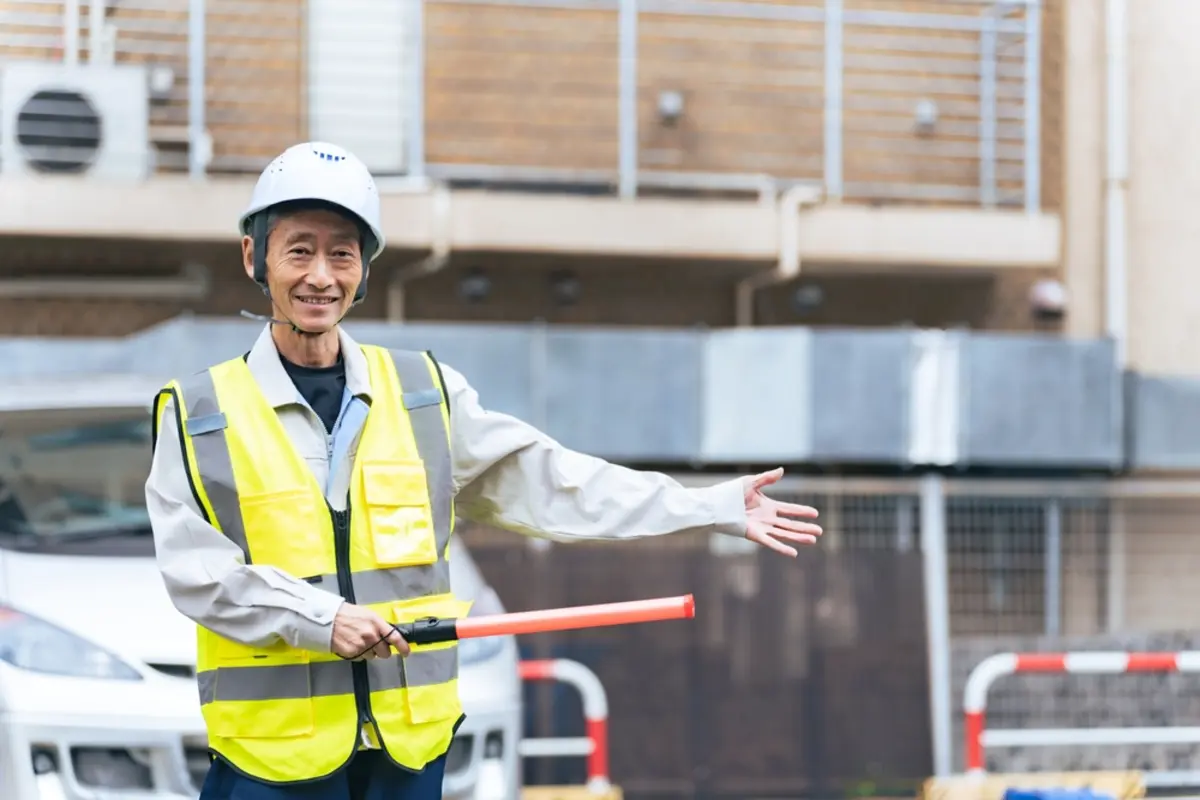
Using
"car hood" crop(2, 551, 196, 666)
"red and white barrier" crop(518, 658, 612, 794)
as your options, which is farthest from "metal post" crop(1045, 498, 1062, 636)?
"car hood" crop(2, 551, 196, 666)

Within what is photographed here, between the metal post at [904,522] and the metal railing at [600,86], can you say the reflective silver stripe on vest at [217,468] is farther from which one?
the metal railing at [600,86]

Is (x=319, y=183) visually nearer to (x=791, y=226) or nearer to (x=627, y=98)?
(x=791, y=226)

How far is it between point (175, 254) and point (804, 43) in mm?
4507

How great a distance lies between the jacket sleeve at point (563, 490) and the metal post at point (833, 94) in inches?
363

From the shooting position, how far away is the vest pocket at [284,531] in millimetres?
3621

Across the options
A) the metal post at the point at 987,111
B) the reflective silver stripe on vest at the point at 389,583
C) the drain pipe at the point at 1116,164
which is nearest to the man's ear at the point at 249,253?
the reflective silver stripe on vest at the point at 389,583

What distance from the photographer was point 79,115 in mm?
11836

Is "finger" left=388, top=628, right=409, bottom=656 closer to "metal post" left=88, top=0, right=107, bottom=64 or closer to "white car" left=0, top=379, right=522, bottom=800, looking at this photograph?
"white car" left=0, top=379, right=522, bottom=800

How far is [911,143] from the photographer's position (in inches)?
535

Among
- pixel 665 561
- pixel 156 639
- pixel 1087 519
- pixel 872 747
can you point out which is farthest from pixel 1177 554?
pixel 156 639

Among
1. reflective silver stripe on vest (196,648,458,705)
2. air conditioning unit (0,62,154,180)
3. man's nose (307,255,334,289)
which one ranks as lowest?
reflective silver stripe on vest (196,648,458,705)

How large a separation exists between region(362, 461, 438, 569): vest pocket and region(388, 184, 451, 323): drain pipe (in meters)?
8.35

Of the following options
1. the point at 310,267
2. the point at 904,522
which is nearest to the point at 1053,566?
the point at 904,522

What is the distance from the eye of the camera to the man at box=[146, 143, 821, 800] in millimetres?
3576
